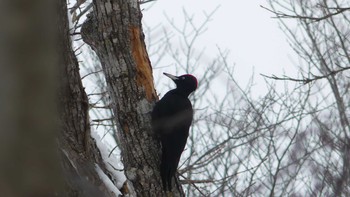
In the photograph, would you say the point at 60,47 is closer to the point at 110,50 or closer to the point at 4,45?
the point at 110,50

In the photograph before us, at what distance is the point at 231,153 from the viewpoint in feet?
42.0

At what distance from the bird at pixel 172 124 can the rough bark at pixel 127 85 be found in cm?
7

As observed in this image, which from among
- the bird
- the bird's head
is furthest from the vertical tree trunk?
the bird's head

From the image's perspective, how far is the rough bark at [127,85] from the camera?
216 inches

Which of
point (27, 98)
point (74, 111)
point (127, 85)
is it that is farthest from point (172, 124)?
point (27, 98)

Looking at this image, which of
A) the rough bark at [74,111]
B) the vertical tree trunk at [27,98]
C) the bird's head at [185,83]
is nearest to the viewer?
the vertical tree trunk at [27,98]

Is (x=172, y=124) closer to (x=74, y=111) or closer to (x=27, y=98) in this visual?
(x=74, y=111)

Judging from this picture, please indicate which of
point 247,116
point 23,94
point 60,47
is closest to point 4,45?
point 23,94

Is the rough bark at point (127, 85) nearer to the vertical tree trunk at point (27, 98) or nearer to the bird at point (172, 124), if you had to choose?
the bird at point (172, 124)

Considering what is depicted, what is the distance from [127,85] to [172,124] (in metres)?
0.75

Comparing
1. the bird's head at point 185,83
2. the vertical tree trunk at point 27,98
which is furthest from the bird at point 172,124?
the vertical tree trunk at point 27,98

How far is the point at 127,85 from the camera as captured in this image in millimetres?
5516

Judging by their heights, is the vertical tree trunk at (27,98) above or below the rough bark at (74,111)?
below

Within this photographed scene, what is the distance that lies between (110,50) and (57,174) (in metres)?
4.08
